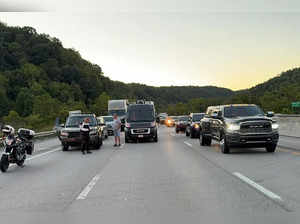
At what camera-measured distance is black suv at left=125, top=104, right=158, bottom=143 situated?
23.0 m

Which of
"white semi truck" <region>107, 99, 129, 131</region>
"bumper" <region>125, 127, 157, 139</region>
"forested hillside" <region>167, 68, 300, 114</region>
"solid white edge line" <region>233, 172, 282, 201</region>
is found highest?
"forested hillside" <region>167, 68, 300, 114</region>

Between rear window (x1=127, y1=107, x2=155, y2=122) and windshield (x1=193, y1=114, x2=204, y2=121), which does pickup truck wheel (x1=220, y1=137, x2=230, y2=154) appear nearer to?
rear window (x1=127, y1=107, x2=155, y2=122)

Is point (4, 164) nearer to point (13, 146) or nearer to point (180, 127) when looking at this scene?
point (13, 146)

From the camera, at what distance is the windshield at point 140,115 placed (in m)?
24.2

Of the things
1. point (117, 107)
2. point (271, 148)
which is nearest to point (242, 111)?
point (271, 148)

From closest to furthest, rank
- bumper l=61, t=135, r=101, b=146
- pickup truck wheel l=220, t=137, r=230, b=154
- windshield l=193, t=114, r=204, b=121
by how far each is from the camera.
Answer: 1. pickup truck wheel l=220, t=137, r=230, b=154
2. bumper l=61, t=135, r=101, b=146
3. windshield l=193, t=114, r=204, b=121

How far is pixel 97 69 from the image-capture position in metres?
147

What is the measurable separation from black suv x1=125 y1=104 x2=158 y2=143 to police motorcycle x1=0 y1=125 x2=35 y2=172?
414 inches

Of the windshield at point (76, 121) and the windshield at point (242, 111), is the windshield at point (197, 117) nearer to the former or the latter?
the windshield at point (76, 121)

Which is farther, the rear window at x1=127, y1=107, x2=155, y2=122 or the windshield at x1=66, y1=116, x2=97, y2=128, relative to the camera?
the rear window at x1=127, y1=107, x2=155, y2=122

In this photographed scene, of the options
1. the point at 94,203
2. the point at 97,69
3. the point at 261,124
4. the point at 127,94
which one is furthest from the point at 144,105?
the point at 127,94

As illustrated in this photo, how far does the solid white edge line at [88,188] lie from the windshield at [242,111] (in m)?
7.75

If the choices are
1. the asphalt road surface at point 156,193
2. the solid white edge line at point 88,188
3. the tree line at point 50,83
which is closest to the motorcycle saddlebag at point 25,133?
the asphalt road surface at point 156,193

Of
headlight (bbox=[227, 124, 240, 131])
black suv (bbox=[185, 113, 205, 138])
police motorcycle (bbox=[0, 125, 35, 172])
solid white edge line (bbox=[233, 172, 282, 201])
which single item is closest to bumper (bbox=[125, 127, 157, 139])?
black suv (bbox=[185, 113, 205, 138])
